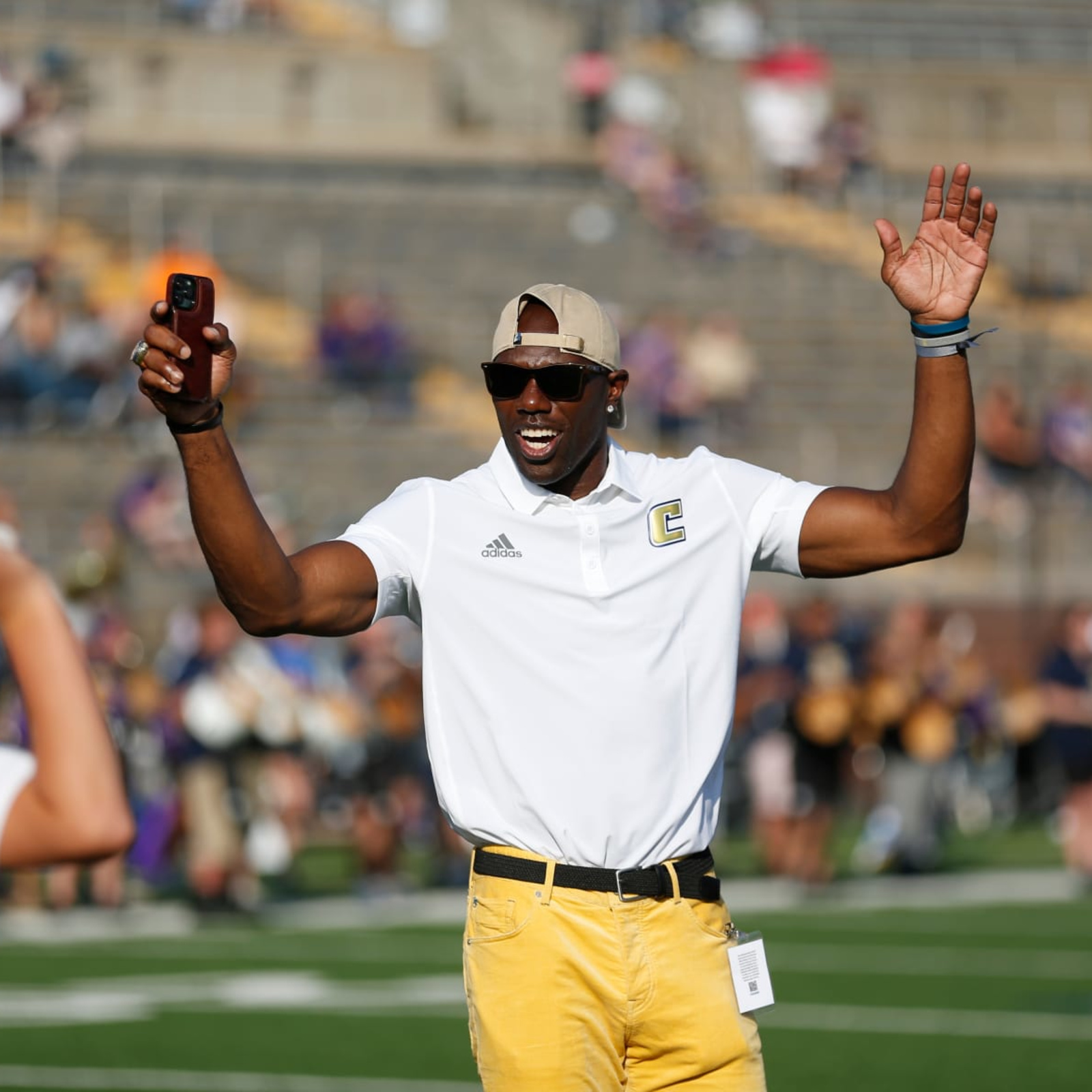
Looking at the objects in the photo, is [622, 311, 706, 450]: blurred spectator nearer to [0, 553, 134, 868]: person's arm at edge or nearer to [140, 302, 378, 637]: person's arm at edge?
[140, 302, 378, 637]: person's arm at edge

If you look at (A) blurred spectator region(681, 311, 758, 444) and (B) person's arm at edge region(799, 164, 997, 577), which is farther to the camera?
(A) blurred spectator region(681, 311, 758, 444)

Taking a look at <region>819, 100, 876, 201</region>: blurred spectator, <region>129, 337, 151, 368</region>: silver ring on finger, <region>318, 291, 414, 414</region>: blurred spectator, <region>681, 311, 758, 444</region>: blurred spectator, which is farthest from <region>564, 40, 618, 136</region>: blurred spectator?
<region>129, 337, 151, 368</region>: silver ring on finger

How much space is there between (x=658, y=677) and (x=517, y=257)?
25323 millimetres

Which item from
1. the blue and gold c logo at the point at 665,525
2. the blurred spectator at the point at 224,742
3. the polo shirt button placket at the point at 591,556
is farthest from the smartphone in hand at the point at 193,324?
the blurred spectator at the point at 224,742

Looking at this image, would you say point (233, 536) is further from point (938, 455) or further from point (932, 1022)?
point (932, 1022)

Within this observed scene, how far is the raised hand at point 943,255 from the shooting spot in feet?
16.2

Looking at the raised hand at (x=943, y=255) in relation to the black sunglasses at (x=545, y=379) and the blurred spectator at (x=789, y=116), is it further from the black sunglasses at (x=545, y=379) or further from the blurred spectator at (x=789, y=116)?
the blurred spectator at (x=789, y=116)

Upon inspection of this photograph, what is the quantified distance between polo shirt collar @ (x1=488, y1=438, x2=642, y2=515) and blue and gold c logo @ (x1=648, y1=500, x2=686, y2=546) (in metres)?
0.05

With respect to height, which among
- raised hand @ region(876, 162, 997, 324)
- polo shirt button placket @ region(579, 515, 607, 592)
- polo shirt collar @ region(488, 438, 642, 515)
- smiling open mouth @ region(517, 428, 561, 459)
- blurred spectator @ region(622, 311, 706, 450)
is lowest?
polo shirt button placket @ region(579, 515, 607, 592)

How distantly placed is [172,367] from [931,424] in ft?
4.66

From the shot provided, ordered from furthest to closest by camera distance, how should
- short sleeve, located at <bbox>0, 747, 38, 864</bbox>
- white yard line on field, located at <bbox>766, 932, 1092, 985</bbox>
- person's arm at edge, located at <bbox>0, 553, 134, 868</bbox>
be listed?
white yard line on field, located at <bbox>766, 932, 1092, 985</bbox> → short sleeve, located at <bbox>0, 747, 38, 864</bbox> → person's arm at edge, located at <bbox>0, 553, 134, 868</bbox>

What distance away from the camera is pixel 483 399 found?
88.6 feet

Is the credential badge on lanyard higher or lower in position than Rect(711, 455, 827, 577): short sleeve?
lower

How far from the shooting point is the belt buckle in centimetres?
478
